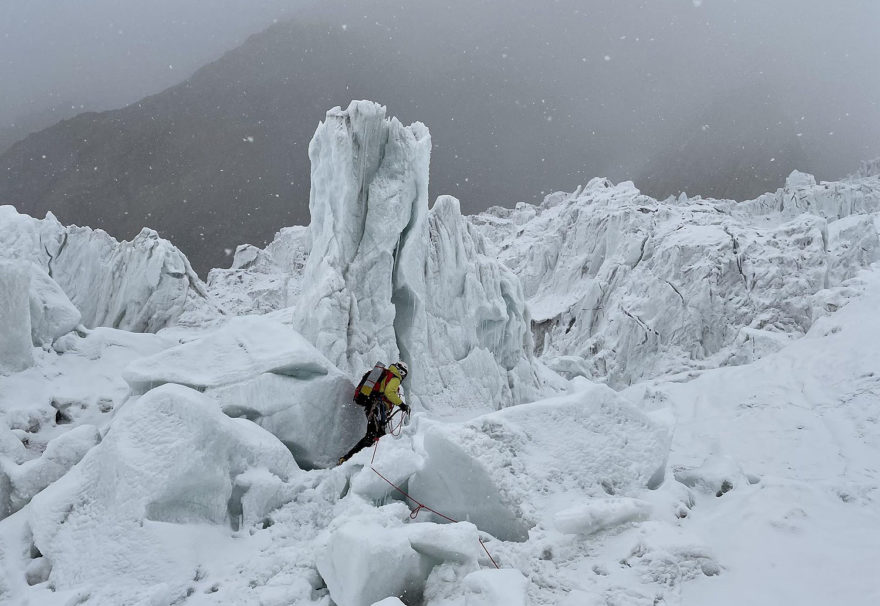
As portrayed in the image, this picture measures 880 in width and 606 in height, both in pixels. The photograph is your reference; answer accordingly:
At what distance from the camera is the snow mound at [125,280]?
68.7 feet

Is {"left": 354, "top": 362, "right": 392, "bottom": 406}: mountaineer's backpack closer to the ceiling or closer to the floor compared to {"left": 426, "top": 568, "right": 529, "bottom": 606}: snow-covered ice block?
closer to the floor

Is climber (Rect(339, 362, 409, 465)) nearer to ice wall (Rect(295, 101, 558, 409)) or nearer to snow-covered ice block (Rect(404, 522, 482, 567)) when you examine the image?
ice wall (Rect(295, 101, 558, 409))

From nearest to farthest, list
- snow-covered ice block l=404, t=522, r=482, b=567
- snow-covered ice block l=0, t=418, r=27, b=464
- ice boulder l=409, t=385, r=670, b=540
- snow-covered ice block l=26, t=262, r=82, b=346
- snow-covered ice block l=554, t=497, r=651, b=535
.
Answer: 1. snow-covered ice block l=404, t=522, r=482, b=567
2. snow-covered ice block l=554, t=497, r=651, b=535
3. ice boulder l=409, t=385, r=670, b=540
4. snow-covered ice block l=0, t=418, r=27, b=464
5. snow-covered ice block l=26, t=262, r=82, b=346

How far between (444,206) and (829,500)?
11824 millimetres

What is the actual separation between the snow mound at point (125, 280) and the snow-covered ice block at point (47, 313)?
10.1 metres

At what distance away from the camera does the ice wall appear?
1148 centimetres

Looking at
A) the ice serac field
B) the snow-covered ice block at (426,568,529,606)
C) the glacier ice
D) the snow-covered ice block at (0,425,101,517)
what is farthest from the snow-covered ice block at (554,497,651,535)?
the glacier ice

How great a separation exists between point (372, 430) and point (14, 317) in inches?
A: 249

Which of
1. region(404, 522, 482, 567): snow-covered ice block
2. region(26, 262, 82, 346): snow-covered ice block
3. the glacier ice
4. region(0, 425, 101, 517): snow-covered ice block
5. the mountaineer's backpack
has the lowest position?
the glacier ice

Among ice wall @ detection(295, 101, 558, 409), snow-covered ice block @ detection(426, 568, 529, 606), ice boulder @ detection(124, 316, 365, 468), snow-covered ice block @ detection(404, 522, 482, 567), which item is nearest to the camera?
snow-covered ice block @ detection(426, 568, 529, 606)

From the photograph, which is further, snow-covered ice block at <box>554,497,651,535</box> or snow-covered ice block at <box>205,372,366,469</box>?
snow-covered ice block at <box>205,372,366,469</box>

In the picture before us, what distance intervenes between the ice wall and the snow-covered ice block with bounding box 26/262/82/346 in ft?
15.1

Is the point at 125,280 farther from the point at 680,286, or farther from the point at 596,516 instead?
the point at 680,286

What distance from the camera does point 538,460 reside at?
18.9 ft
